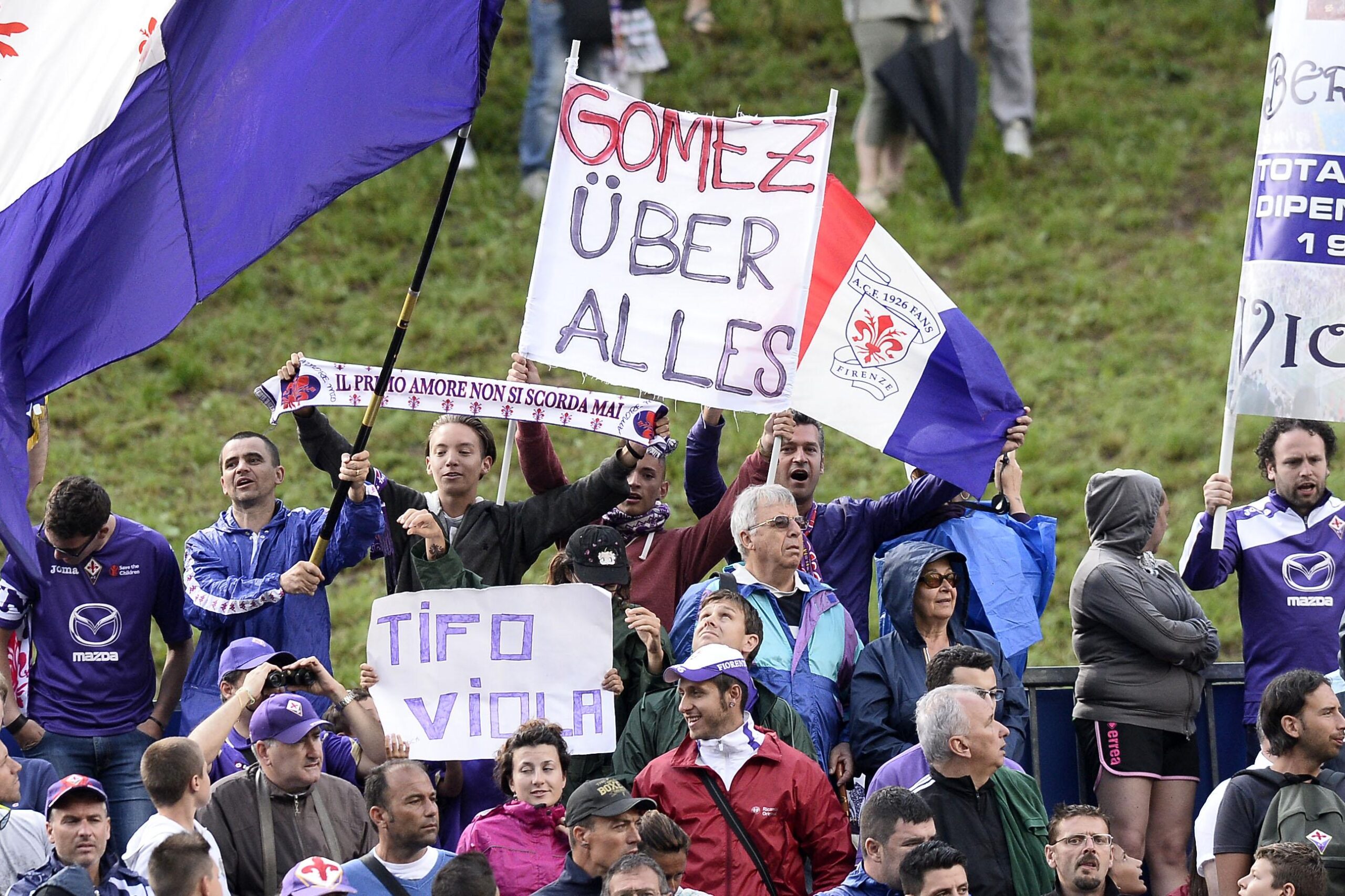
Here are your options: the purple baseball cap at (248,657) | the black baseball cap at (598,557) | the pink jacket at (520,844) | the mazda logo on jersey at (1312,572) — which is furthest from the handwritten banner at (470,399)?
the mazda logo on jersey at (1312,572)

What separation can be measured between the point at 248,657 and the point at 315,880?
4.98 feet

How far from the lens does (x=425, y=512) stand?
8.02m

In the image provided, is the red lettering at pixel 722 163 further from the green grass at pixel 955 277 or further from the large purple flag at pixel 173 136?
the green grass at pixel 955 277

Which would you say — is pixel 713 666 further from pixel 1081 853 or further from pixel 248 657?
pixel 248 657

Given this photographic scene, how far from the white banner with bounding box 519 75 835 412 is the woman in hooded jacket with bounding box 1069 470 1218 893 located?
1.49 m

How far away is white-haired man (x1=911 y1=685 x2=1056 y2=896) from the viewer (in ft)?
24.9

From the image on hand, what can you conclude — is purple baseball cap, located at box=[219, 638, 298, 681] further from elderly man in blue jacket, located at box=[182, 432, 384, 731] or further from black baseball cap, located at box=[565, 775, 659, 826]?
black baseball cap, located at box=[565, 775, 659, 826]

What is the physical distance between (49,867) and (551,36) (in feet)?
28.7

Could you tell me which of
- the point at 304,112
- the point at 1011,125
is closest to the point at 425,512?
the point at 304,112

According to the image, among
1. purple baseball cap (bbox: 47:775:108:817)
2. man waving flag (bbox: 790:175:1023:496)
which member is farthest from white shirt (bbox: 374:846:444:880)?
man waving flag (bbox: 790:175:1023:496)

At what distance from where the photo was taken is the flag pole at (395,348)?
7297 mm

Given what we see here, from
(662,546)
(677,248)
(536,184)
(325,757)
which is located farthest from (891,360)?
(536,184)

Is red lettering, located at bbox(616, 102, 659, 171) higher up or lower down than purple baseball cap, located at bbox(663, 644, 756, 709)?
higher up

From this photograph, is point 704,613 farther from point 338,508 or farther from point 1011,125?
point 1011,125
